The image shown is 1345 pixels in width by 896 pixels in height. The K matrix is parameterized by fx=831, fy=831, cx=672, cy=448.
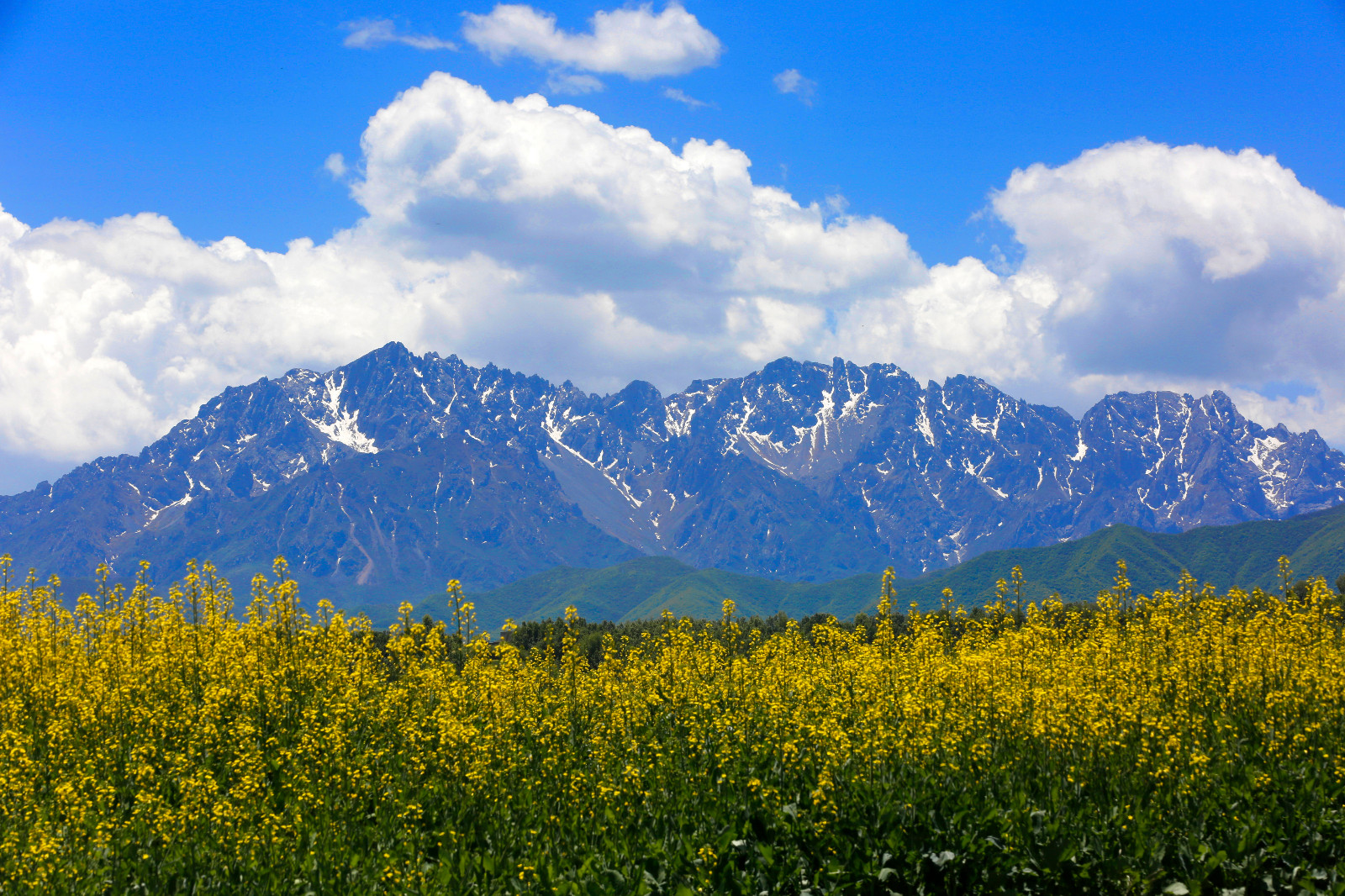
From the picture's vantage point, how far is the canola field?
1173cm

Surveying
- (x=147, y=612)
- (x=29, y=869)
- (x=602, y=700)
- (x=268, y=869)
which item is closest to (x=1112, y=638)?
(x=602, y=700)

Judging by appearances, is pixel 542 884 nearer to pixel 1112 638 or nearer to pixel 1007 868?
pixel 1007 868

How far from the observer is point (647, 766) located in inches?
610

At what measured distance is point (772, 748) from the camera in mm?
15430

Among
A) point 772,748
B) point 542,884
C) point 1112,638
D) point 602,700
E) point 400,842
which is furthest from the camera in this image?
point 1112,638

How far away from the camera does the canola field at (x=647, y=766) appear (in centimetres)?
1173

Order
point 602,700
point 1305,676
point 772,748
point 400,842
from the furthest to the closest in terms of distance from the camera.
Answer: point 602,700 < point 1305,676 < point 772,748 < point 400,842

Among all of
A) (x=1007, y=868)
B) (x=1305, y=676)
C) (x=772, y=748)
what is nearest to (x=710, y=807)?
(x=772, y=748)

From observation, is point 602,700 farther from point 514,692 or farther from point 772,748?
point 772,748

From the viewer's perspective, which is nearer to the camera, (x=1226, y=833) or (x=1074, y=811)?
(x=1226, y=833)

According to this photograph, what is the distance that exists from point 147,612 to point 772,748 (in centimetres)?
2027

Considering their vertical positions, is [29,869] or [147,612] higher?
[147,612]

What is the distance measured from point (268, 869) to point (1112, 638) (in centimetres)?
2289

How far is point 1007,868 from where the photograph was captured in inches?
459
